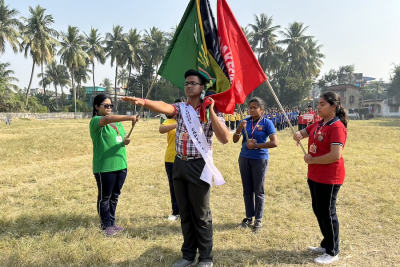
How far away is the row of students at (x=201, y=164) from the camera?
2750 mm

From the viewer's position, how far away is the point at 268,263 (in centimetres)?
321

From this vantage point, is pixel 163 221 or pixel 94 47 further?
pixel 94 47

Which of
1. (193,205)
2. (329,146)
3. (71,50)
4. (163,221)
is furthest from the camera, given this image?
(71,50)

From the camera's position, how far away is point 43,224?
4180 millimetres

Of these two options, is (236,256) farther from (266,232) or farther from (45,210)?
(45,210)

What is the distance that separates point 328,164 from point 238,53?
1.66m

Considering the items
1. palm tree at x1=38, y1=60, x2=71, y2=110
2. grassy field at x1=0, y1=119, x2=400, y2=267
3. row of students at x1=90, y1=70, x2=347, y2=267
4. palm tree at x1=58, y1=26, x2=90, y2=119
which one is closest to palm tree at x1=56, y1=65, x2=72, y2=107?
palm tree at x1=38, y1=60, x2=71, y2=110

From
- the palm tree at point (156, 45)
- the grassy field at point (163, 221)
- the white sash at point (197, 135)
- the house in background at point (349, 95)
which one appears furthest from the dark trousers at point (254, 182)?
the house in background at point (349, 95)

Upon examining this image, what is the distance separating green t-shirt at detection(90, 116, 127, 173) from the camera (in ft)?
11.9

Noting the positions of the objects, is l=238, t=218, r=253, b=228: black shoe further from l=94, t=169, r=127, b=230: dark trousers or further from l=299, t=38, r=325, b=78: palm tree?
l=299, t=38, r=325, b=78: palm tree

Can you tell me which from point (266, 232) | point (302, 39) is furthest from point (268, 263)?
point (302, 39)

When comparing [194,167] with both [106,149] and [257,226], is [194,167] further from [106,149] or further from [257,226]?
[257,226]

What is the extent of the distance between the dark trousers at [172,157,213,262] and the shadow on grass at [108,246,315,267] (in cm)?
28

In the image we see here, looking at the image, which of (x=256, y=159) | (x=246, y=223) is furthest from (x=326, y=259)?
(x=256, y=159)
